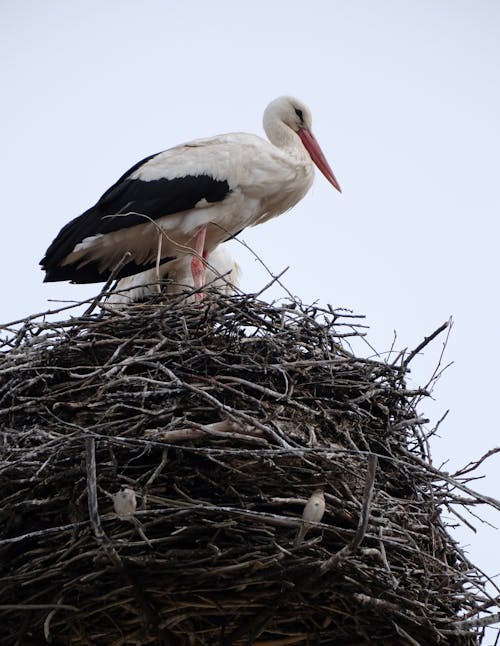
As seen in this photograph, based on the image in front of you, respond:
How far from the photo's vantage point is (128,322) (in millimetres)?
4082

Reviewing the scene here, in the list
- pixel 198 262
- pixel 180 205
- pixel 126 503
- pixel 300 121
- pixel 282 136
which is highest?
pixel 300 121

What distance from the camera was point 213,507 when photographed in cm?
321

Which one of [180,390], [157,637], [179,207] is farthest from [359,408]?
[179,207]

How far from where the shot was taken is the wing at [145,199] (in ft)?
16.7

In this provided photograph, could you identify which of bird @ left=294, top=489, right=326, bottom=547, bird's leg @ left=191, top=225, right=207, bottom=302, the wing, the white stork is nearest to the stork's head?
the white stork

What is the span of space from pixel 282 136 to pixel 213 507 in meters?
2.83

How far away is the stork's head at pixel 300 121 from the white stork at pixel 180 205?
0.33m

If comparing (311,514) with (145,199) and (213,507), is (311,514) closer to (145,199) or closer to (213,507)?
(213,507)

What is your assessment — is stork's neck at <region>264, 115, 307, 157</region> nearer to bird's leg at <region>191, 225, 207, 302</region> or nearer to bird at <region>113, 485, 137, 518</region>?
bird's leg at <region>191, 225, 207, 302</region>

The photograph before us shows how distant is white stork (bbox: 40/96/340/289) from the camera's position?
5.11m

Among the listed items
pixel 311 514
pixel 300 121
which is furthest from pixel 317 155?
pixel 311 514

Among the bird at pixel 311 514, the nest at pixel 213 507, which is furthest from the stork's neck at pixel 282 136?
the bird at pixel 311 514

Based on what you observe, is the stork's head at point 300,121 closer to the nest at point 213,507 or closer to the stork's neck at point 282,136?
the stork's neck at point 282,136

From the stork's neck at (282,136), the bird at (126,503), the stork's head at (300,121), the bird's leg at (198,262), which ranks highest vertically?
the stork's head at (300,121)
